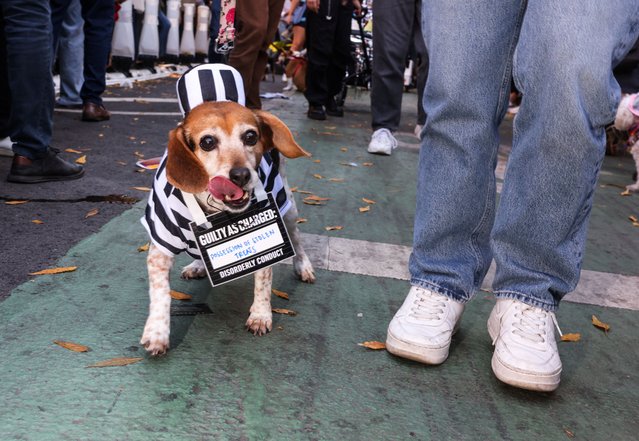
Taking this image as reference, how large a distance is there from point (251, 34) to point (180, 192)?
360 centimetres

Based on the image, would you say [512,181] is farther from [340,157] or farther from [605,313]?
[340,157]

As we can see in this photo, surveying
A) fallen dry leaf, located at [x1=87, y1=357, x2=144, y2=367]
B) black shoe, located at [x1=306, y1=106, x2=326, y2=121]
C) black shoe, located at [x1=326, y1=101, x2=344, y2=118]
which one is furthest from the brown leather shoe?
fallen dry leaf, located at [x1=87, y1=357, x2=144, y2=367]

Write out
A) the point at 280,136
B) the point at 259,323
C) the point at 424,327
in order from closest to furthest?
the point at 424,327 → the point at 259,323 → the point at 280,136

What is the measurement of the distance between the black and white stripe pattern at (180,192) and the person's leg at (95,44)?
3.98 meters

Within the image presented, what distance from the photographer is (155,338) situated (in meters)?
1.91

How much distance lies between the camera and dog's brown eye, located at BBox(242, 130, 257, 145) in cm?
214

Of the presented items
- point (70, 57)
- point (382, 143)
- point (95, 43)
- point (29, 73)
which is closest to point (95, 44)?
point (95, 43)

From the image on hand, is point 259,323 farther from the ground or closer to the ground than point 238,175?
closer to the ground

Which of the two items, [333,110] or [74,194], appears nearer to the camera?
[74,194]

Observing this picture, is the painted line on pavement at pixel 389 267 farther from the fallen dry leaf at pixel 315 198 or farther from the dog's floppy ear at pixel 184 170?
the dog's floppy ear at pixel 184 170

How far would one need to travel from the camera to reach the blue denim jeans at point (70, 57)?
6.94 m

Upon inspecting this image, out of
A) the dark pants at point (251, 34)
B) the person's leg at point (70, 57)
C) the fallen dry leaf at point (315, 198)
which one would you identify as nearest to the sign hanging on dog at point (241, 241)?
the fallen dry leaf at point (315, 198)

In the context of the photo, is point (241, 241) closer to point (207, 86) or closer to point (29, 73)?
point (207, 86)

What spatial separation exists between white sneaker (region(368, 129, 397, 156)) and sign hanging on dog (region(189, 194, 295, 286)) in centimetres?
371
